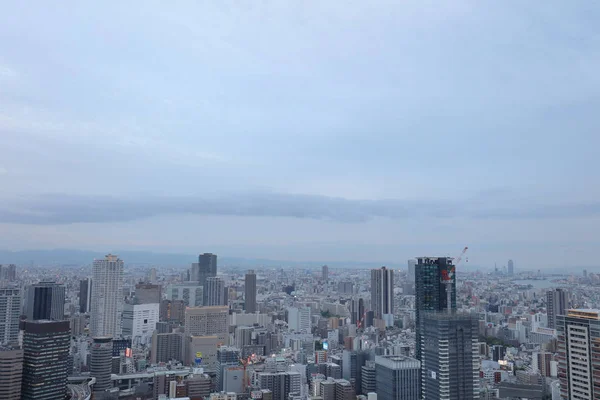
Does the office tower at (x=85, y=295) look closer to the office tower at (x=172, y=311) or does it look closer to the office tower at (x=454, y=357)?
the office tower at (x=172, y=311)

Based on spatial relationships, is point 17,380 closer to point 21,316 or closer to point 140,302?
point 21,316

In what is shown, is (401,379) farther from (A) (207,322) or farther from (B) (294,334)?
(A) (207,322)

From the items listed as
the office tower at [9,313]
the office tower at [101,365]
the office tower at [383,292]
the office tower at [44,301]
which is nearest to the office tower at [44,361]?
the office tower at [101,365]

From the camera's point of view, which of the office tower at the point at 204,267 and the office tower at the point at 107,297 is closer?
the office tower at the point at 107,297

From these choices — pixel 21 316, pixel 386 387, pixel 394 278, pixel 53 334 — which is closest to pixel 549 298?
pixel 394 278

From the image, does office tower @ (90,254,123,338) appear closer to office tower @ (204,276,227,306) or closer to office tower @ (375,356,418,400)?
office tower @ (204,276,227,306)
